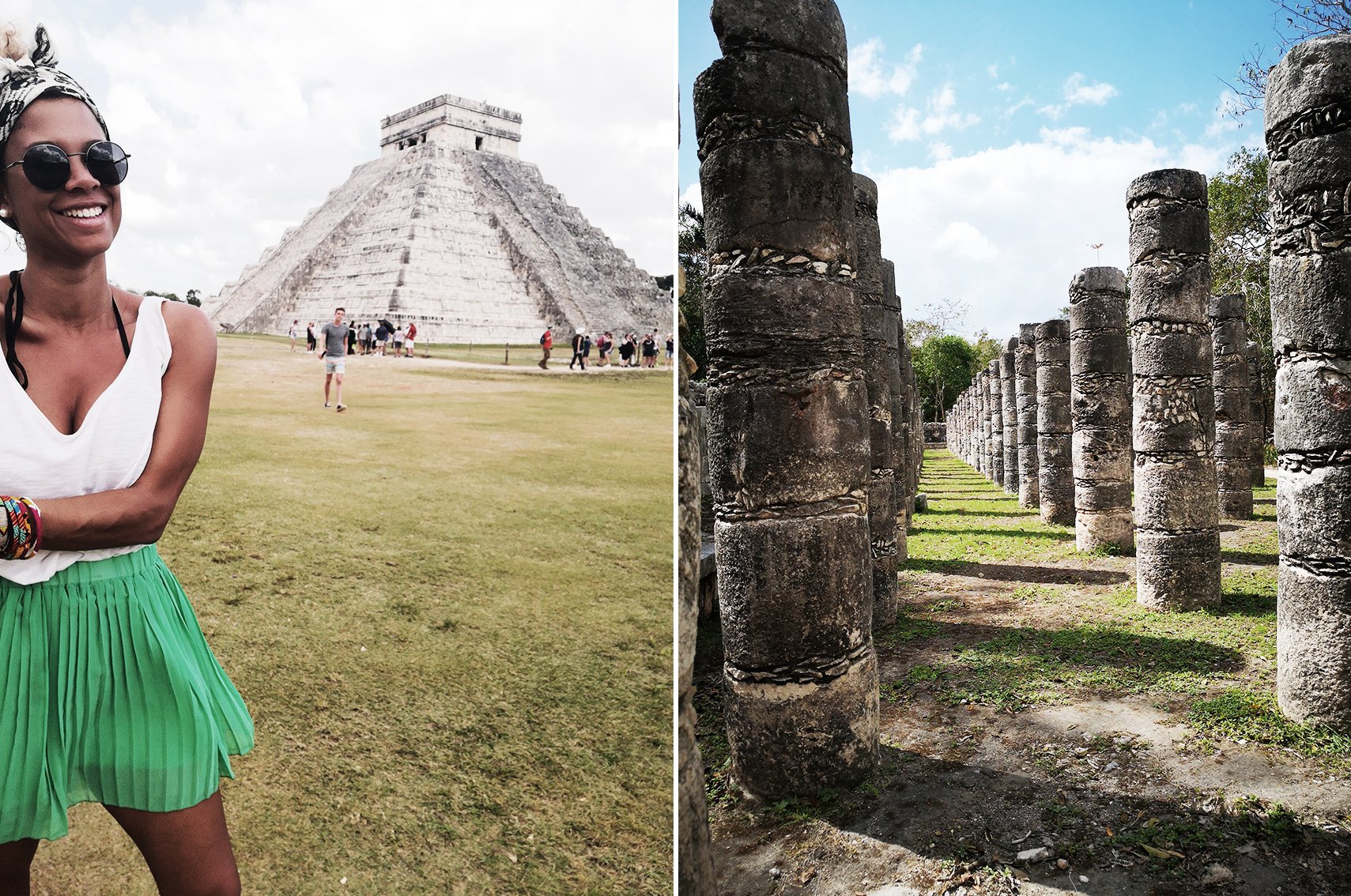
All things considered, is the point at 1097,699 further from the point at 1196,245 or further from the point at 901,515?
the point at 901,515

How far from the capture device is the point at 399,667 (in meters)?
3.64

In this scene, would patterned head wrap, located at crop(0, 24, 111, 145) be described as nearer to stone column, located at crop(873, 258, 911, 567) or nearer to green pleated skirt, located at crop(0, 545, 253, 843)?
green pleated skirt, located at crop(0, 545, 253, 843)

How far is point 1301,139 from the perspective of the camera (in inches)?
187

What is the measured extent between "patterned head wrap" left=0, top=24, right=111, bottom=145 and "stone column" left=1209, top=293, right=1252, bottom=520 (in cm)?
1255

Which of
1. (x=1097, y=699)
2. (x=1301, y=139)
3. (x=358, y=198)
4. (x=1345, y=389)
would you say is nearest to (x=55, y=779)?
(x=1097, y=699)

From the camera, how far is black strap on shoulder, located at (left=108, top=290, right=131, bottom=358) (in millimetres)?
2492

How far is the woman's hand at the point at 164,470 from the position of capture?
2.30 metres

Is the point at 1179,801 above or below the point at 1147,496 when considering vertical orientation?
below

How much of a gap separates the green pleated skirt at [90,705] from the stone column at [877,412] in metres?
5.52

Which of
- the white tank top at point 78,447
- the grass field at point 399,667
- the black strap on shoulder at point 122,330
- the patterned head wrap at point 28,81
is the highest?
the patterned head wrap at point 28,81

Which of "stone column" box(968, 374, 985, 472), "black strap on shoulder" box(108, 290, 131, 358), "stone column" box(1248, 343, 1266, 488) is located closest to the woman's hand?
"black strap on shoulder" box(108, 290, 131, 358)

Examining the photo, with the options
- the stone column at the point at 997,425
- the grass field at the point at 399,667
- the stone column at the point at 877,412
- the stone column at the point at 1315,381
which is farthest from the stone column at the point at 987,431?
the grass field at the point at 399,667

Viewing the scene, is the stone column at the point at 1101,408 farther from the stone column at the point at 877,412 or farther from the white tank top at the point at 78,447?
the white tank top at the point at 78,447

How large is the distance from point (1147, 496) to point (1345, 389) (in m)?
3.00
